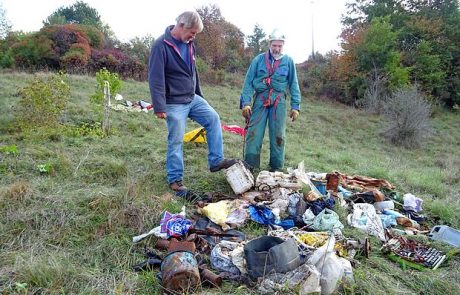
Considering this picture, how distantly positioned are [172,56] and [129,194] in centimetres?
146

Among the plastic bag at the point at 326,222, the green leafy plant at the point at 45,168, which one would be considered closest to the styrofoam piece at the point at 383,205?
the plastic bag at the point at 326,222

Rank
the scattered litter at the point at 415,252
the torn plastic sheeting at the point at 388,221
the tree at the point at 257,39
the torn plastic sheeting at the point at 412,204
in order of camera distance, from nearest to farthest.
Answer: the scattered litter at the point at 415,252, the torn plastic sheeting at the point at 388,221, the torn plastic sheeting at the point at 412,204, the tree at the point at 257,39

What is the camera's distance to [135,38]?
72.3 feet

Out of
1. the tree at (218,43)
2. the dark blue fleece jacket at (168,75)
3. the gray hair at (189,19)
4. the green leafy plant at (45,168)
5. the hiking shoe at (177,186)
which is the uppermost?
the tree at (218,43)

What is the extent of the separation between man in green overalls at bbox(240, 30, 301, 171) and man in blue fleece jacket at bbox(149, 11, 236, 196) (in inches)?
29.3

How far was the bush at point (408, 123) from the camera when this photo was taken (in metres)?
12.1

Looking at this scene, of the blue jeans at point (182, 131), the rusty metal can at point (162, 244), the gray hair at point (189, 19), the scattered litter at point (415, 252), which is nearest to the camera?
the rusty metal can at point (162, 244)

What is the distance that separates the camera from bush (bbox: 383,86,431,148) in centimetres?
1206

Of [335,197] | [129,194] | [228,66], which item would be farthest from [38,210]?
[228,66]

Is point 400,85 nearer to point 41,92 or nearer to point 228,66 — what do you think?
point 228,66

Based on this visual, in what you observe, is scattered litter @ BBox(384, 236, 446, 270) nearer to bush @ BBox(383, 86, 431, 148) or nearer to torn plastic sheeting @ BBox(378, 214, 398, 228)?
torn plastic sheeting @ BBox(378, 214, 398, 228)

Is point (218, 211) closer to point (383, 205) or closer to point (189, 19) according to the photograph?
point (189, 19)

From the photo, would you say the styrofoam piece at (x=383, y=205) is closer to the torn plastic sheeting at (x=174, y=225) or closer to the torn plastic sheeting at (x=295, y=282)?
the torn plastic sheeting at (x=295, y=282)

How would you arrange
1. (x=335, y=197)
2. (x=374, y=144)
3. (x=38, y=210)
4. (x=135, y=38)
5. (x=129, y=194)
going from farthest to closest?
(x=135, y=38) → (x=374, y=144) → (x=335, y=197) → (x=129, y=194) → (x=38, y=210)
